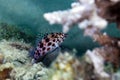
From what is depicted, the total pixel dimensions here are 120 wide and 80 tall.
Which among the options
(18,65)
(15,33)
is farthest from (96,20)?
(15,33)

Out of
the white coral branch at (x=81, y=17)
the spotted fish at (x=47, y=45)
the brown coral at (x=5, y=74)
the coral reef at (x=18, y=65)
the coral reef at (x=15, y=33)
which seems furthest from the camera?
the coral reef at (x=15, y=33)

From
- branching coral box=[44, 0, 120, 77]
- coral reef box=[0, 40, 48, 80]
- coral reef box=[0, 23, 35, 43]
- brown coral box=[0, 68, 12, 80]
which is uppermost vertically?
coral reef box=[0, 23, 35, 43]

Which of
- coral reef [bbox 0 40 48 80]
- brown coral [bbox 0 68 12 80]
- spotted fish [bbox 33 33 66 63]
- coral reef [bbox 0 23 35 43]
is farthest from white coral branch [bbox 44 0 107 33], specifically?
coral reef [bbox 0 23 35 43]

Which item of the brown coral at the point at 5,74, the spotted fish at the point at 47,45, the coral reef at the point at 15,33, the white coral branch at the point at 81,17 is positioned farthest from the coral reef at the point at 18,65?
the white coral branch at the point at 81,17

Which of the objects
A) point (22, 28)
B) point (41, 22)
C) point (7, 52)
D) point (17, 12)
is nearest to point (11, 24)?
point (22, 28)

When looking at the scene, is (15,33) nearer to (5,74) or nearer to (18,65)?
(18,65)

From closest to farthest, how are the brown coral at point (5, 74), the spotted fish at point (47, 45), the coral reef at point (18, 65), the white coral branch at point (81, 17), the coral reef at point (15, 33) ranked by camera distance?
the white coral branch at point (81, 17) → the brown coral at point (5, 74) → the coral reef at point (18, 65) → the spotted fish at point (47, 45) → the coral reef at point (15, 33)

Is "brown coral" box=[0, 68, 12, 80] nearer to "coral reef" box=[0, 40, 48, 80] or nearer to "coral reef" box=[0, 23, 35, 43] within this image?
"coral reef" box=[0, 40, 48, 80]

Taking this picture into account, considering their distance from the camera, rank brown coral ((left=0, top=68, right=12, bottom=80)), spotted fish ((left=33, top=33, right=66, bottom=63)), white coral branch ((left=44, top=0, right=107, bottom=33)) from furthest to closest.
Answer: spotted fish ((left=33, top=33, right=66, bottom=63)) < brown coral ((left=0, top=68, right=12, bottom=80)) < white coral branch ((left=44, top=0, right=107, bottom=33))

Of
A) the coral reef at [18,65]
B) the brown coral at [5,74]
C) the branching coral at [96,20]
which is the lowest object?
the branching coral at [96,20]

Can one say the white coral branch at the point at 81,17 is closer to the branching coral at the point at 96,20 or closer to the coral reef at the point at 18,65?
the branching coral at the point at 96,20
